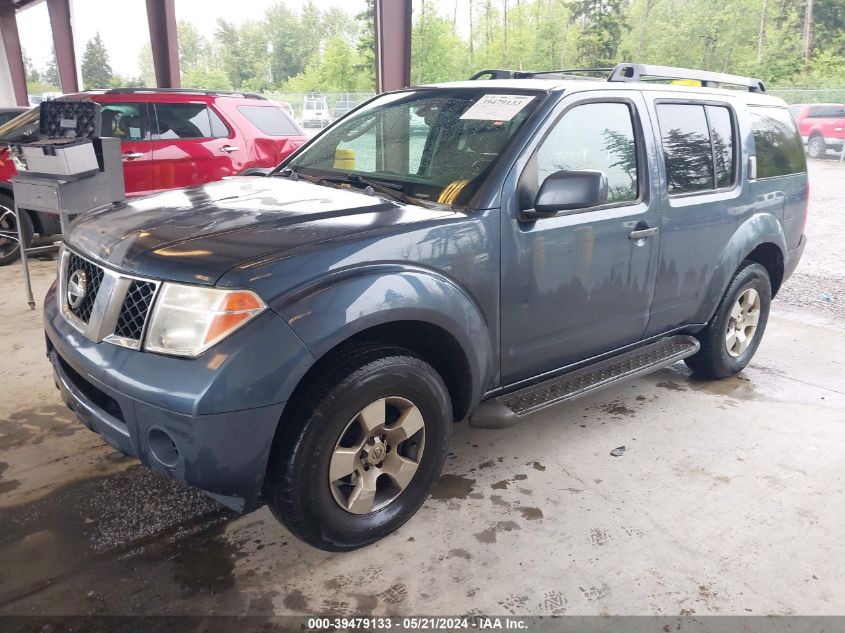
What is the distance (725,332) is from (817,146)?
11.7 meters

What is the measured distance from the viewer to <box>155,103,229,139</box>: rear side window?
21.6 feet

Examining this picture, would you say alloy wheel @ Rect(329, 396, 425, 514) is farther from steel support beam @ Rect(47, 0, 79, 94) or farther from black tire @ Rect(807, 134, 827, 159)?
steel support beam @ Rect(47, 0, 79, 94)

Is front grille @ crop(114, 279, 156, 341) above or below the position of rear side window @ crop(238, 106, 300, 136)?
below

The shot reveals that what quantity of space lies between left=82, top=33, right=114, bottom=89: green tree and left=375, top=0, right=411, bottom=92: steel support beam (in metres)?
18.8

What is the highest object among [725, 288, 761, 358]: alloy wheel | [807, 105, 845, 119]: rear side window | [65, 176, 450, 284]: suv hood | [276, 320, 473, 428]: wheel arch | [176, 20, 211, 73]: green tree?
[176, 20, 211, 73]: green tree

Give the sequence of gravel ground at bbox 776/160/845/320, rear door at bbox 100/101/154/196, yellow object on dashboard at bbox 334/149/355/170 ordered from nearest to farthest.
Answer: yellow object on dashboard at bbox 334/149/355/170
gravel ground at bbox 776/160/845/320
rear door at bbox 100/101/154/196

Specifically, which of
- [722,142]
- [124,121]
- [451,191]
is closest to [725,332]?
[722,142]

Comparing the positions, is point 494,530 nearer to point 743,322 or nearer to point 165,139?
point 743,322

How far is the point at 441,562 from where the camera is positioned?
7.58 feet

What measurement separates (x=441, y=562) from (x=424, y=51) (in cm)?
857

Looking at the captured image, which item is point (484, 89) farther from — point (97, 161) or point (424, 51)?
point (424, 51)

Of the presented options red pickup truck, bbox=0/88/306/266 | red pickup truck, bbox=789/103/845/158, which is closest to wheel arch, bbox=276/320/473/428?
red pickup truck, bbox=0/88/306/266

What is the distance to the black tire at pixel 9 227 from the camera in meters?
6.43

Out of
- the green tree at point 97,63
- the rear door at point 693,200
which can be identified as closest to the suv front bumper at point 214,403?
the rear door at point 693,200
